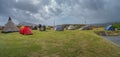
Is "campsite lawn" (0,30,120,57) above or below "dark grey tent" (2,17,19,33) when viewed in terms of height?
below

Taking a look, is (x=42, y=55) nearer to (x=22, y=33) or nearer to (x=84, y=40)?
(x=84, y=40)

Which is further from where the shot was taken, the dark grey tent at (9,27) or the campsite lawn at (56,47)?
the dark grey tent at (9,27)

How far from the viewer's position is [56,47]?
1271 inches

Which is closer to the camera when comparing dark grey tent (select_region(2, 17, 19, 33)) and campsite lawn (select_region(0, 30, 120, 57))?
campsite lawn (select_region(0, 30, 120, 57))

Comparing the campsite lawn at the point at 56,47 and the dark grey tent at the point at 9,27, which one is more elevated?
the dark grey tent at the point at 9,27

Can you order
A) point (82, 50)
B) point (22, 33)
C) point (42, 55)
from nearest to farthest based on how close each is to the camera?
1. point (42, 55)
2. point (82, 50)
3. point (22, 33)

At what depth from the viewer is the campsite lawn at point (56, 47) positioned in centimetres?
3016

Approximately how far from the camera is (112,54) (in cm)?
3198

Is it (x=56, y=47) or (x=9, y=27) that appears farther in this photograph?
(x=9, y=27)

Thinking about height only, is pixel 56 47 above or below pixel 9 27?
below

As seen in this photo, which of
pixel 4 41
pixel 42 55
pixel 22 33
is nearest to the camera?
pixel 42 55

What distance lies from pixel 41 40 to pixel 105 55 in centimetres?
985

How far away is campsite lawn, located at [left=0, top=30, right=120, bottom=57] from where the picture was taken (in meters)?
30.2

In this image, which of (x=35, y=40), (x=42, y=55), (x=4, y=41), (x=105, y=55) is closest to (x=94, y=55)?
(x=105, y=55)
